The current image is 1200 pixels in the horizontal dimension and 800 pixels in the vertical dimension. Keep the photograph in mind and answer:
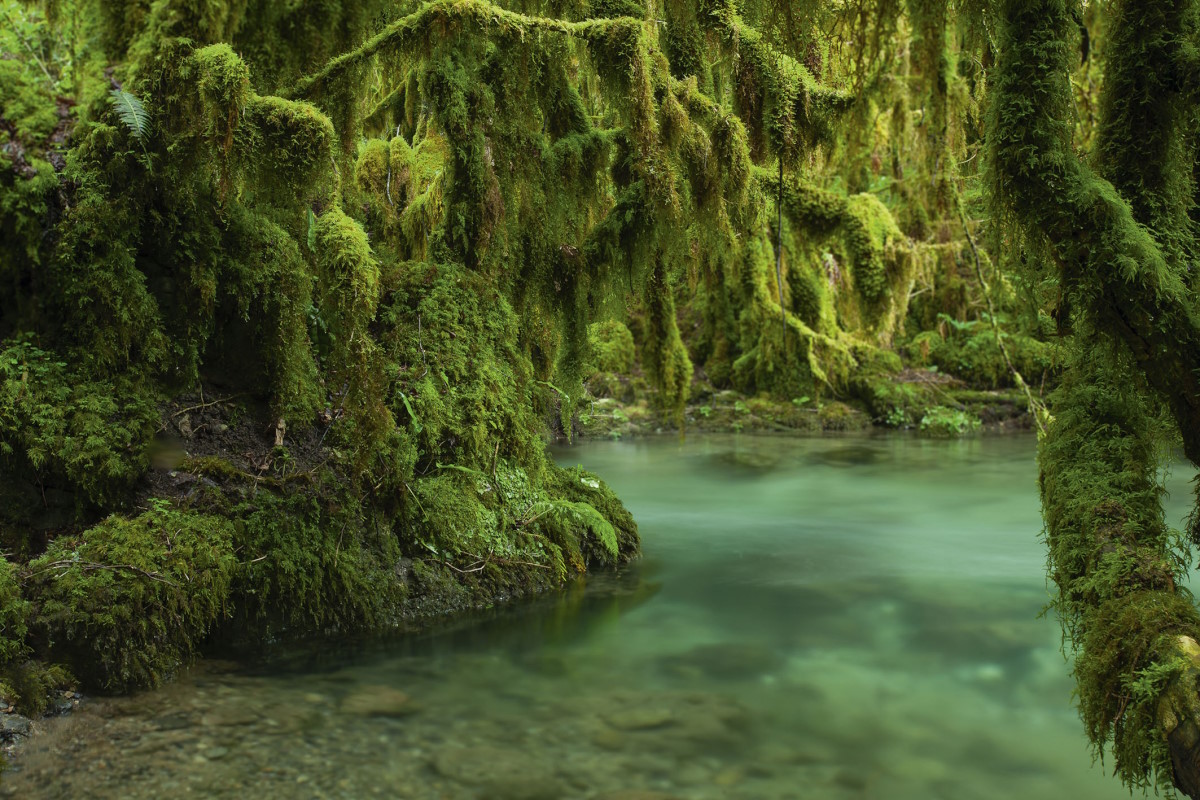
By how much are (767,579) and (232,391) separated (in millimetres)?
4178

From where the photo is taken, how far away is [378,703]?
14.3ft

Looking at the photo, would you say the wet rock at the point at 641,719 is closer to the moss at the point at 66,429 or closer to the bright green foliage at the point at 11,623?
the bright green foliage at the point at 11,623

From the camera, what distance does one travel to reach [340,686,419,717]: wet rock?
427cm

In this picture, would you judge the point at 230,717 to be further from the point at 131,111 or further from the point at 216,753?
the point at 131,111

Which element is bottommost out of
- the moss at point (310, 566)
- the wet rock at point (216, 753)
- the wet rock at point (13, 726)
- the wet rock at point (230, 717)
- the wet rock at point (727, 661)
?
the wet rock at point (727, 661)

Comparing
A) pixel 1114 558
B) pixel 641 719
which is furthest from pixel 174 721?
pixel 1114 558

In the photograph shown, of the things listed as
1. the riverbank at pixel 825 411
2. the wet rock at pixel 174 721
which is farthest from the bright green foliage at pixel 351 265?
the riverbank at pixel 825 411

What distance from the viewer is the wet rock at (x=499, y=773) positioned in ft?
11.9

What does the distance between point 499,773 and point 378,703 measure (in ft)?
2.94

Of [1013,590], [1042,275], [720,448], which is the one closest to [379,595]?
[1042,275]

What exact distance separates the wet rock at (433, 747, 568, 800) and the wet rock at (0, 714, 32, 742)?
1.68m

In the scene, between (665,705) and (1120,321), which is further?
(665,705)

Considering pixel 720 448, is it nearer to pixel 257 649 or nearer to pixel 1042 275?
pixel 257 649

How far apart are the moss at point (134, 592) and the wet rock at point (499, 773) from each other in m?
1.52
